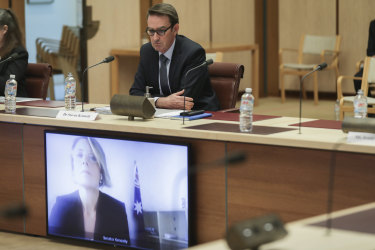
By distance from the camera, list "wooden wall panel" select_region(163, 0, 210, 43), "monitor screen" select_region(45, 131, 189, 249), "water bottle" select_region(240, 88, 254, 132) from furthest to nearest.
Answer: "wooden wall panel" select_region(163, 0, 210, 43), "monitor screen" select_region(45, 131, 189, 249), "water bottle" select_region(240, 88, 254, 132)

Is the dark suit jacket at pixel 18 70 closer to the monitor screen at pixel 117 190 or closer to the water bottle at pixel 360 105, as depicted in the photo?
the monitor screen at pixel 117 190

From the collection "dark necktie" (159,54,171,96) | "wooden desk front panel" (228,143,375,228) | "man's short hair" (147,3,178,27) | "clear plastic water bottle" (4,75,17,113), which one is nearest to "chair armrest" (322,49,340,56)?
"dark necktie" (159,54,171,96)

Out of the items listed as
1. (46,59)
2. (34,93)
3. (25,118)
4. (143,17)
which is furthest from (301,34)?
(25,118)

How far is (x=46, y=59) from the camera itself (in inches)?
320

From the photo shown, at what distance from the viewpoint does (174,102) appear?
4535mm

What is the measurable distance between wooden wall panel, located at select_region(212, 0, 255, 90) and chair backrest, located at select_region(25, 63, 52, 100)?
4.85 m

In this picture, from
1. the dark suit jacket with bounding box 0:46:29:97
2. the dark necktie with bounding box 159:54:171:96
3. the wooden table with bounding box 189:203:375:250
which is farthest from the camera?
the dark suit jacket with bounding box 0:46:29:97

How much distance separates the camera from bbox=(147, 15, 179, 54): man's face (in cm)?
461

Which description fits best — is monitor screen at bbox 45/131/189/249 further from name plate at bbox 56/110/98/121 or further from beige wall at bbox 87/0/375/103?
beige wall at bbox 87/0/375/103

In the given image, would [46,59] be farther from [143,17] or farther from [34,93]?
[34,93]

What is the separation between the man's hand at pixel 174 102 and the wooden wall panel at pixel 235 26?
218 inches

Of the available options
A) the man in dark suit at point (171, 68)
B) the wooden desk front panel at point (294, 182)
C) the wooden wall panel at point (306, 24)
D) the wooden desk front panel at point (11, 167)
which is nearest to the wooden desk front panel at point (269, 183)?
the wooden desk front panel at point (294, 182)

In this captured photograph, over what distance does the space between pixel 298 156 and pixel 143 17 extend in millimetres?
5715

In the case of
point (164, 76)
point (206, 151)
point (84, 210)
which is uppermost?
point (164, 76)
